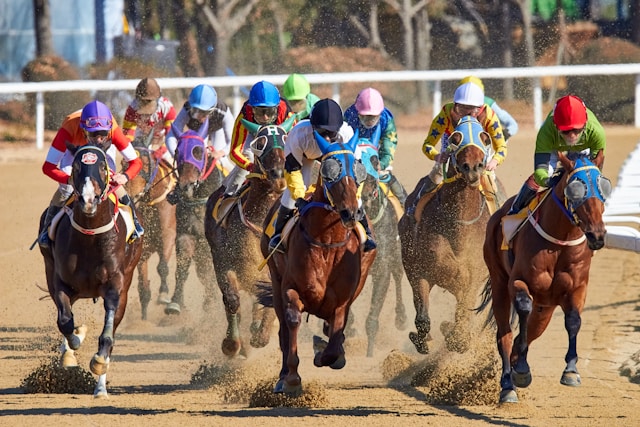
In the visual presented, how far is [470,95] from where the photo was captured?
9.44 m

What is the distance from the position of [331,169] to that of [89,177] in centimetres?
160

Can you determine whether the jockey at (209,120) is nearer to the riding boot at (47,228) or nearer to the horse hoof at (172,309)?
the horse hoof at (172,309)

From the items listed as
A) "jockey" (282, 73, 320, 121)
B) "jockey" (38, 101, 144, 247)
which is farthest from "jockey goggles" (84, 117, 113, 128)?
"jockey" (282, 73, 320, 121)

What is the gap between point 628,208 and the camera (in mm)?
11562

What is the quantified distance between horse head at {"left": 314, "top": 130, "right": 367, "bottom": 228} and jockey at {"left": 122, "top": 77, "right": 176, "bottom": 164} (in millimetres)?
4576

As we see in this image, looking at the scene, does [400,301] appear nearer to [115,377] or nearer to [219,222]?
[219,222]

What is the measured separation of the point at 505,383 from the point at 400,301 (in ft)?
→ 10.9

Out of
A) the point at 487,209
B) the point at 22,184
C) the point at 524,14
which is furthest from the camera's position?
the point at 524,14

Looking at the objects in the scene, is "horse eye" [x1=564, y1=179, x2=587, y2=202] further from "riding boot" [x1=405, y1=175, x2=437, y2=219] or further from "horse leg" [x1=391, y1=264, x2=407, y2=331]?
"horse leg" [x1=391, y1=264, x2=407, y2=331]

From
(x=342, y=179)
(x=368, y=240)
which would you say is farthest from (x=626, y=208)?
(x=342, y=179)

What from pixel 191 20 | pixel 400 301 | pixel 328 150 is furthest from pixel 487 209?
pixel 191 20

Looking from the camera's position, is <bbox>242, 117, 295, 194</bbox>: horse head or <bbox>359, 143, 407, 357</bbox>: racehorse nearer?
<bbox>242, 117, 295, 194</bbox>: horse head

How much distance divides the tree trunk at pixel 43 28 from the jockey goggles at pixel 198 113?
16647 millimetres

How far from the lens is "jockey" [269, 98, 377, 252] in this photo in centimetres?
752
